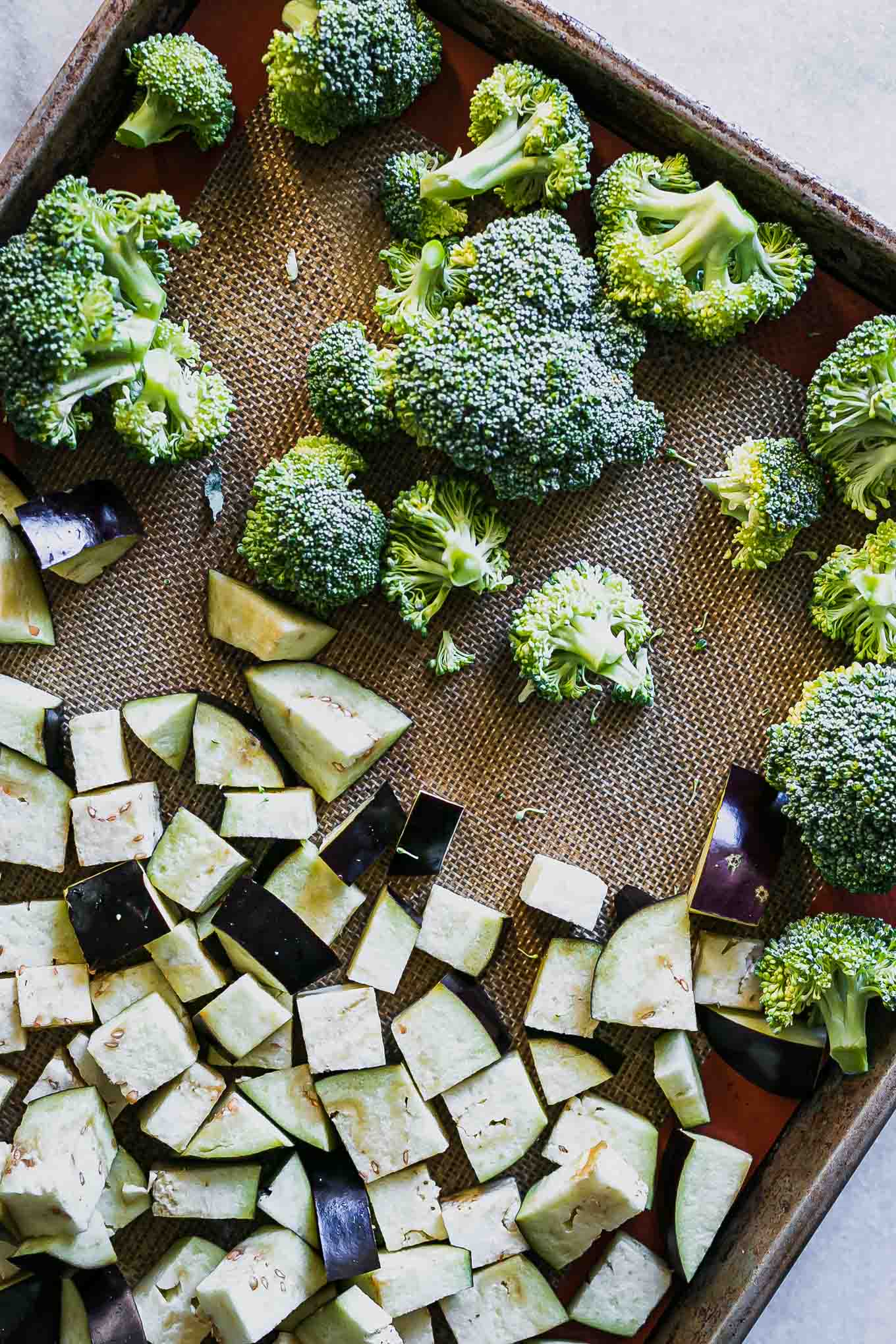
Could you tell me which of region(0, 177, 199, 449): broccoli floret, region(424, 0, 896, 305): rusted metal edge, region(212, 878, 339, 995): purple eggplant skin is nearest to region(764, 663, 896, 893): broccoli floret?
region(424, 0, 896, 305): rusted metal edge

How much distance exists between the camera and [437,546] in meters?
3.15

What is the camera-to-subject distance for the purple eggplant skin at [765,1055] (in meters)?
3.27

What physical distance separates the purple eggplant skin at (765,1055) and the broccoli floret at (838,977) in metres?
0.08

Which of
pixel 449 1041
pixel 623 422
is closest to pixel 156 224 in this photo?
pixel 623 422

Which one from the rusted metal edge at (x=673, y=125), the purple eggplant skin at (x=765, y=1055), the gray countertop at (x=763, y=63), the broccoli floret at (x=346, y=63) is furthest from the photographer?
the gray countertop at (x=763, y=63)

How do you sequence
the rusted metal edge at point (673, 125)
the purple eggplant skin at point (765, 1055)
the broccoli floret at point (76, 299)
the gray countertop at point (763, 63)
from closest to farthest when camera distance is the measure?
the broccoli floret at point (76, 299), the rusted metal edge at point (673, 125), the purple eggplant skin at point (765, 1055), the gray countertop at point (763, 63)

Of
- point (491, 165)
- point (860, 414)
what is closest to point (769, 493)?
point (860, 414)

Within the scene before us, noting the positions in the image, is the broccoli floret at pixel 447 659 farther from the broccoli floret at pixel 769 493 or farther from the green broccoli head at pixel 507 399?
the broccoli floret at pixel 769 493

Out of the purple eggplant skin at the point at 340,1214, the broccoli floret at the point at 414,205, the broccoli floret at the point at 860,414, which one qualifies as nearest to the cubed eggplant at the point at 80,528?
the broccoli floret at the point at 414,205

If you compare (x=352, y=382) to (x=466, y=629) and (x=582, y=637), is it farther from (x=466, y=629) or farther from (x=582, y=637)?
(x=582, y=637)

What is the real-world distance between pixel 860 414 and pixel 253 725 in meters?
2.01

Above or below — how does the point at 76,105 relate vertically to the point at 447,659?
above

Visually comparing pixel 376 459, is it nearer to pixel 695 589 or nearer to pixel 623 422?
pixel 623 422

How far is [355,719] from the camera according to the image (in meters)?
3.22
